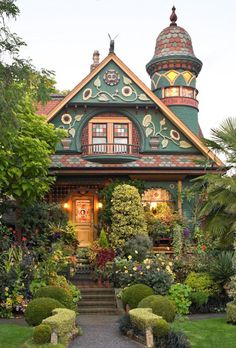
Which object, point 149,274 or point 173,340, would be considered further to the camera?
point 149,274

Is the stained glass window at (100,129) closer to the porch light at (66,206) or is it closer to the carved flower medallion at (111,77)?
the carved flower medallion at (111,77)

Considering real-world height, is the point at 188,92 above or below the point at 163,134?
above

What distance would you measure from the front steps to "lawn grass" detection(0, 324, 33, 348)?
3.15m

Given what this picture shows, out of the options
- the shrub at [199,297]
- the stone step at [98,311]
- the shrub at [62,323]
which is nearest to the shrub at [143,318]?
the shrub at [62,323]

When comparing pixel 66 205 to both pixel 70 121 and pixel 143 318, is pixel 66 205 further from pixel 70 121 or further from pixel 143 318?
pixel 143 318

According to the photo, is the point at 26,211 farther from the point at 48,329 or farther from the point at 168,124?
the point at 48,329

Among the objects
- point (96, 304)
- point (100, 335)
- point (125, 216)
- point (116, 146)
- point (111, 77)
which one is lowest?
point (100, 335)

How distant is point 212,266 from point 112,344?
Answer: 241 inches

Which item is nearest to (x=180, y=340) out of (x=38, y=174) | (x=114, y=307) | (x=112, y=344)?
(x=112, y=344)

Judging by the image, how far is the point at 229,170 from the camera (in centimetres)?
1658

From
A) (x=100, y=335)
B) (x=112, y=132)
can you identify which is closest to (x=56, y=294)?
(x=100, y=335)

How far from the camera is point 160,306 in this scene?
12.9m

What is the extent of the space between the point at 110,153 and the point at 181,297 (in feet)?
28.2

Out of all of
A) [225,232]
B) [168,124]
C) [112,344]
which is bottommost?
[112,344]
